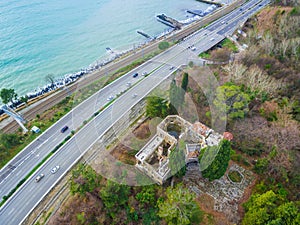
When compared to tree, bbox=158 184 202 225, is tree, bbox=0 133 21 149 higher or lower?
higher

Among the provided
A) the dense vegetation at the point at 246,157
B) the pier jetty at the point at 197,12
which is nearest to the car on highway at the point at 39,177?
the dense vegetation at the point at 246,157

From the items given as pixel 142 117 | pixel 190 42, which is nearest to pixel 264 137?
pixel 142 117

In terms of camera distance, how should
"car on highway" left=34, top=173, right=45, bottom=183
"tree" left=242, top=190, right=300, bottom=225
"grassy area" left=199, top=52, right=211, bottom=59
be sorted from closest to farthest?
"tree" left=242, top=190, right=300, bottom=225 → "car on highway" left=34, top=173, right=45, bottom=183 → "grassy area" left=199, top=52, right=211, bottom=59

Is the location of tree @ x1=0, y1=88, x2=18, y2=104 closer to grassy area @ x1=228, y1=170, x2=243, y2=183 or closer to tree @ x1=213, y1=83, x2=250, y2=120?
tree @ x1=213, y1=83, x2=250, y2=120

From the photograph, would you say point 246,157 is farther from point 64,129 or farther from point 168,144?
point 64,129

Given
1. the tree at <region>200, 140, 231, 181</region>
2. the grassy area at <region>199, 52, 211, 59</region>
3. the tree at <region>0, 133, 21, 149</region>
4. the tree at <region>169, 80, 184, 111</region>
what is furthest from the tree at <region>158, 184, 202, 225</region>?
the grassy area at <region>199, 52, 211, 59</region>

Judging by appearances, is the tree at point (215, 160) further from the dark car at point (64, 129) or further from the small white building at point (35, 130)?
the small white building at point (35, 130)

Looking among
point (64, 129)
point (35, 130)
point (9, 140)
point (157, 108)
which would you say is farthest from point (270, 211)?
point (9, 140)
